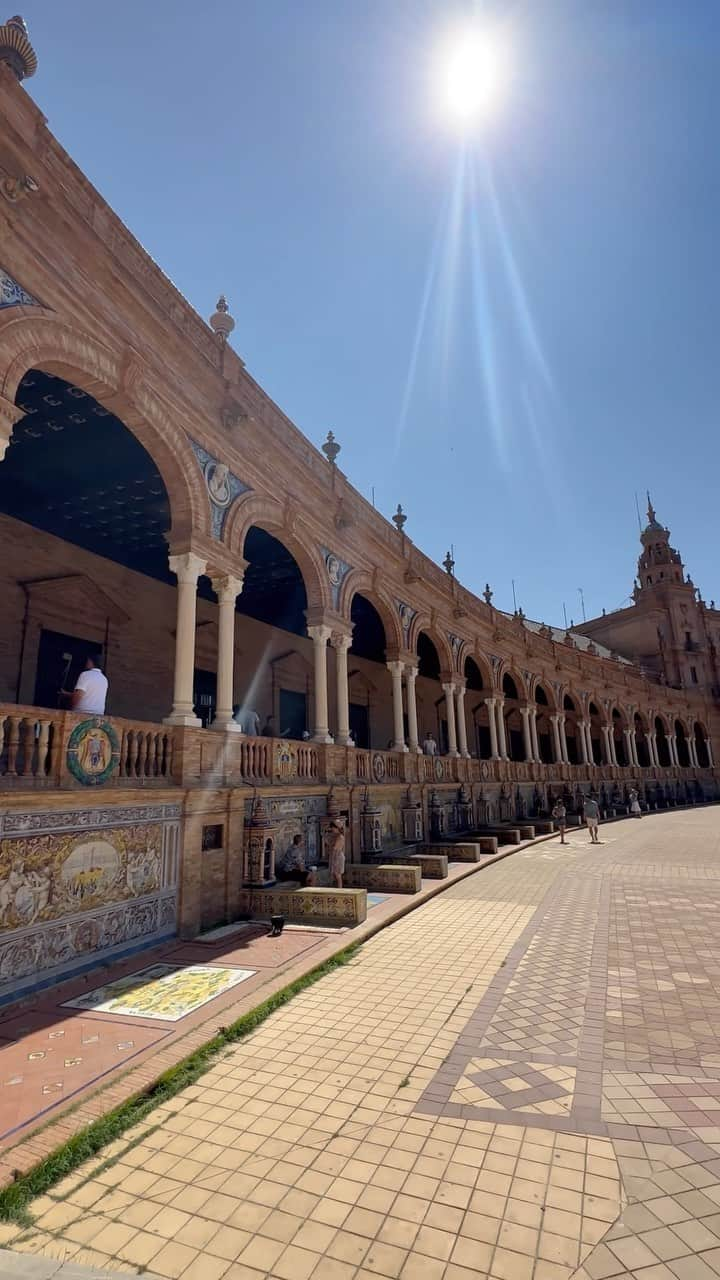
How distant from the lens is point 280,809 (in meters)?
9.84

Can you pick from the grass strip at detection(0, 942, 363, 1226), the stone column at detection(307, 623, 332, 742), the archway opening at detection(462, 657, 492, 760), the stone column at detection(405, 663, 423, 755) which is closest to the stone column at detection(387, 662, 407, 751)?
the stone column at detection(405, 663, 423, 755)

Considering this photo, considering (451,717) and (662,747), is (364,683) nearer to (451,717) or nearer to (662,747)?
(451,717)

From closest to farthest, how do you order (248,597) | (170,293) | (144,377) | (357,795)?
1. (144,377)
2. (170,293)
3. (357,795)
4. (248,597)

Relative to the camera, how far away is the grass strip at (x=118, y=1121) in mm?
2887

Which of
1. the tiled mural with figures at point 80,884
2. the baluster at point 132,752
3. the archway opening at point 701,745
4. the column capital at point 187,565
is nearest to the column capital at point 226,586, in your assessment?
the column capital at point 187,565

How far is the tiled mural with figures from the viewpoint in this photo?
5391 mm

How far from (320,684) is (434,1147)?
30.1 ft

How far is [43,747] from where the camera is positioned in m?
5.74

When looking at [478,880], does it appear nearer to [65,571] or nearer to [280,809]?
[280,809]

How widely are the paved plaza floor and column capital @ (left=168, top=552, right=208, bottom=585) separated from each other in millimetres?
5286

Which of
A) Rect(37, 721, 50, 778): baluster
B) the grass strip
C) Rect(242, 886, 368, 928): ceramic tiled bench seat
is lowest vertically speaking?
the grass strip

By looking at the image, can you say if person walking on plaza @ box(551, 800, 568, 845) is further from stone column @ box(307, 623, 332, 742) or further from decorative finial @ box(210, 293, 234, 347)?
decorative finial @ box(210, 293, 234, 347)

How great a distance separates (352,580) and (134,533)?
4.60m

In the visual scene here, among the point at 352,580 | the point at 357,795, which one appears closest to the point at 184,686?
the point at 357,795
